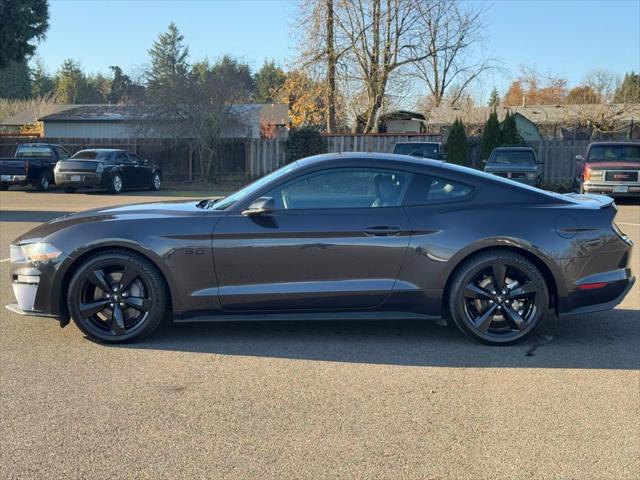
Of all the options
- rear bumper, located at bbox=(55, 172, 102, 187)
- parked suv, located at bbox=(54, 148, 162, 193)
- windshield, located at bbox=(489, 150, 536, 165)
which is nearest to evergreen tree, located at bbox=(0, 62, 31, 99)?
parked suv, located at bbox=(54, 148, 162, 193)

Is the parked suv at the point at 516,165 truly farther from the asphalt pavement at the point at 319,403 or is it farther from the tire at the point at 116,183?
the asphalt pavement at the point at 319,403

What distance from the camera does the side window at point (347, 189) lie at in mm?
5000

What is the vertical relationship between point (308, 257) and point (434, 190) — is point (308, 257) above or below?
below

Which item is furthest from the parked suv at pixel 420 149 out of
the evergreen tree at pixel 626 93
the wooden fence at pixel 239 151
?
the evergreen tree at pixel 626 93

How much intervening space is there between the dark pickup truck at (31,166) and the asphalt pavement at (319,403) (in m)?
17.6

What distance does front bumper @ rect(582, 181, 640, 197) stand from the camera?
17.5m

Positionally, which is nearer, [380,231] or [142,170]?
[380,231]

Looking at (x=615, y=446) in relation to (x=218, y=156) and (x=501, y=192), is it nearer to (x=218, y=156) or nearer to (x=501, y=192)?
(x=501, y=192)

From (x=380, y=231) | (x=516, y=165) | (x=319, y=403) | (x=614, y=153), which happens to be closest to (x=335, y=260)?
(x=380, y=231)

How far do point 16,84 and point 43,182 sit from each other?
64934mm

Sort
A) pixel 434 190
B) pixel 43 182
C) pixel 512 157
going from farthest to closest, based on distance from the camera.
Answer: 1. pixel 43 182
2. pixel 512 157
3. pixel 434 190

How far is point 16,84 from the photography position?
3056 inches

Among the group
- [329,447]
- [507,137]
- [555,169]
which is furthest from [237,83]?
[329,447]

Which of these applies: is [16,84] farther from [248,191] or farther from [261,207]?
[261,207]
